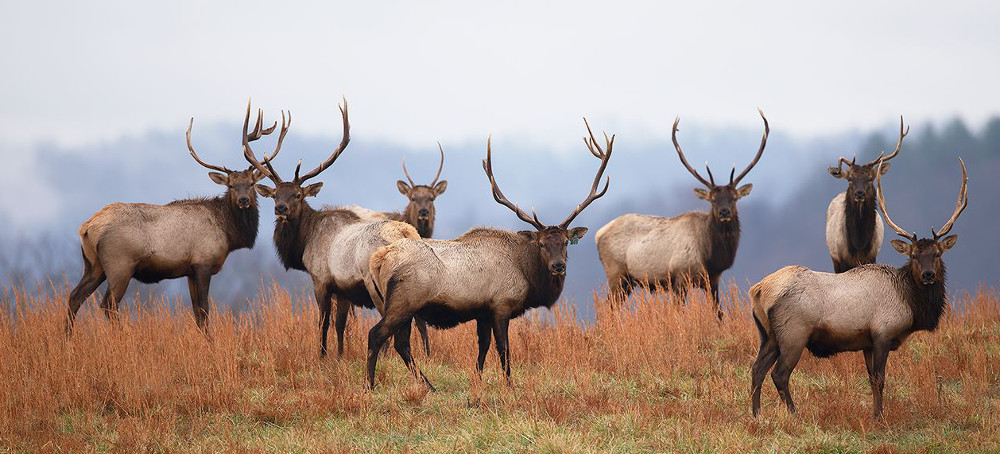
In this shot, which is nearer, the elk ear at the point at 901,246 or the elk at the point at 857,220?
the elk ear at the point at 901,246

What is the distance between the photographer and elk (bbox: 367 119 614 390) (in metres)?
8.69

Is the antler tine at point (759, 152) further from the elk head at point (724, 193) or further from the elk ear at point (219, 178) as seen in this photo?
the elk ear at point (219, 178)

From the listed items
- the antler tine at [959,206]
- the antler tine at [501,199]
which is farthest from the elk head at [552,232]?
the antler tine at [959,206]

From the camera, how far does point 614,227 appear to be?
15.3m

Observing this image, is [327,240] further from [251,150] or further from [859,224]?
[859,224]

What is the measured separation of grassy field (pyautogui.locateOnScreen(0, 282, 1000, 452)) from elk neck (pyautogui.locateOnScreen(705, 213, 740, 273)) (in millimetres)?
1948

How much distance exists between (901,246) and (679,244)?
5744 millimetres

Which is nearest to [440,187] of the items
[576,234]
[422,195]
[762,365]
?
[422,195]

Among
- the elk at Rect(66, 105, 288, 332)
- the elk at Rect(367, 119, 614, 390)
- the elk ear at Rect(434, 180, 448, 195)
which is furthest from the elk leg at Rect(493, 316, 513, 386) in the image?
the elk ear at Rect(434, 180, 448, 195)

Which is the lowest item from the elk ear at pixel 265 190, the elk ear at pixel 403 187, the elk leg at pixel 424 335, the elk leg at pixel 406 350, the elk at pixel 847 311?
the elk leg at pixel 424 335

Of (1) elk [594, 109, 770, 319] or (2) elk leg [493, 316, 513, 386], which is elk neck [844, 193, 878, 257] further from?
(2) elk leg [493, 316, 513, 386]

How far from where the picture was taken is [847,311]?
8.07 meters

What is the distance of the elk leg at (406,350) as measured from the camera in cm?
902

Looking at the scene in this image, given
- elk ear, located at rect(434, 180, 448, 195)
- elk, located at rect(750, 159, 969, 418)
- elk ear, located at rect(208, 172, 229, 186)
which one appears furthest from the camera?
elk ear, located at rect(434, 180, 448, 195)
